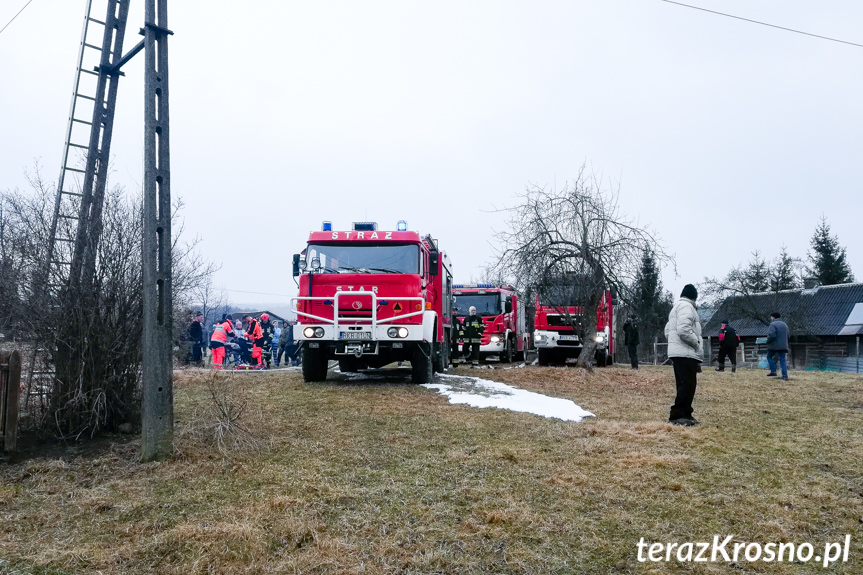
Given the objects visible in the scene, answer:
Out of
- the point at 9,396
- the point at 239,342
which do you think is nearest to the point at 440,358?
the point at 239,342

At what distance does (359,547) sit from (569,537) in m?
1.33

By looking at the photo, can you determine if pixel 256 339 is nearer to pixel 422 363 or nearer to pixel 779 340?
pixel 422 363

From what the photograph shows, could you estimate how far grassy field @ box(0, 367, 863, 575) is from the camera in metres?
3.95

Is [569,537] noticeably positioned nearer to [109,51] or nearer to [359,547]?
[359,547]

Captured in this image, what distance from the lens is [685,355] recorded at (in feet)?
27.6

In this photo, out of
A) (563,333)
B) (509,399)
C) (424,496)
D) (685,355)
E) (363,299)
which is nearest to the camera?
(424,496)

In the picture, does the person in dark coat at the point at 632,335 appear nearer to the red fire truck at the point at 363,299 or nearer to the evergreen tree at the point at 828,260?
the red fire truck at the point at 363,299

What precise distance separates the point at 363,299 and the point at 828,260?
183ft

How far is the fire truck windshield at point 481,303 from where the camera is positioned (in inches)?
919

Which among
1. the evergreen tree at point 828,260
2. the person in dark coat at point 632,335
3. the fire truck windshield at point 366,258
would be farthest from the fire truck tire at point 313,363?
the evergreen tree at point 828,260

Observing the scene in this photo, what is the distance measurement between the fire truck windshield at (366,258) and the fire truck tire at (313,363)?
1.56 m

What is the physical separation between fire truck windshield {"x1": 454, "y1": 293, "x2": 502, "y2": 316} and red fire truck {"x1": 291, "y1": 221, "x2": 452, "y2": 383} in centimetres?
1044

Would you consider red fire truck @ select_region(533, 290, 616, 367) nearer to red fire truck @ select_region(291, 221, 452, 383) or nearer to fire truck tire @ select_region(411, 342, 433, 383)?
fire truck tire @ select_region(411, 342, 433, 383)

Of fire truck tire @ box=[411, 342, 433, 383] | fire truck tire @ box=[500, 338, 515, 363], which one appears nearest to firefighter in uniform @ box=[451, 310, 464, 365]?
fire truck tire @ box=[500, 338, 515, 363]
